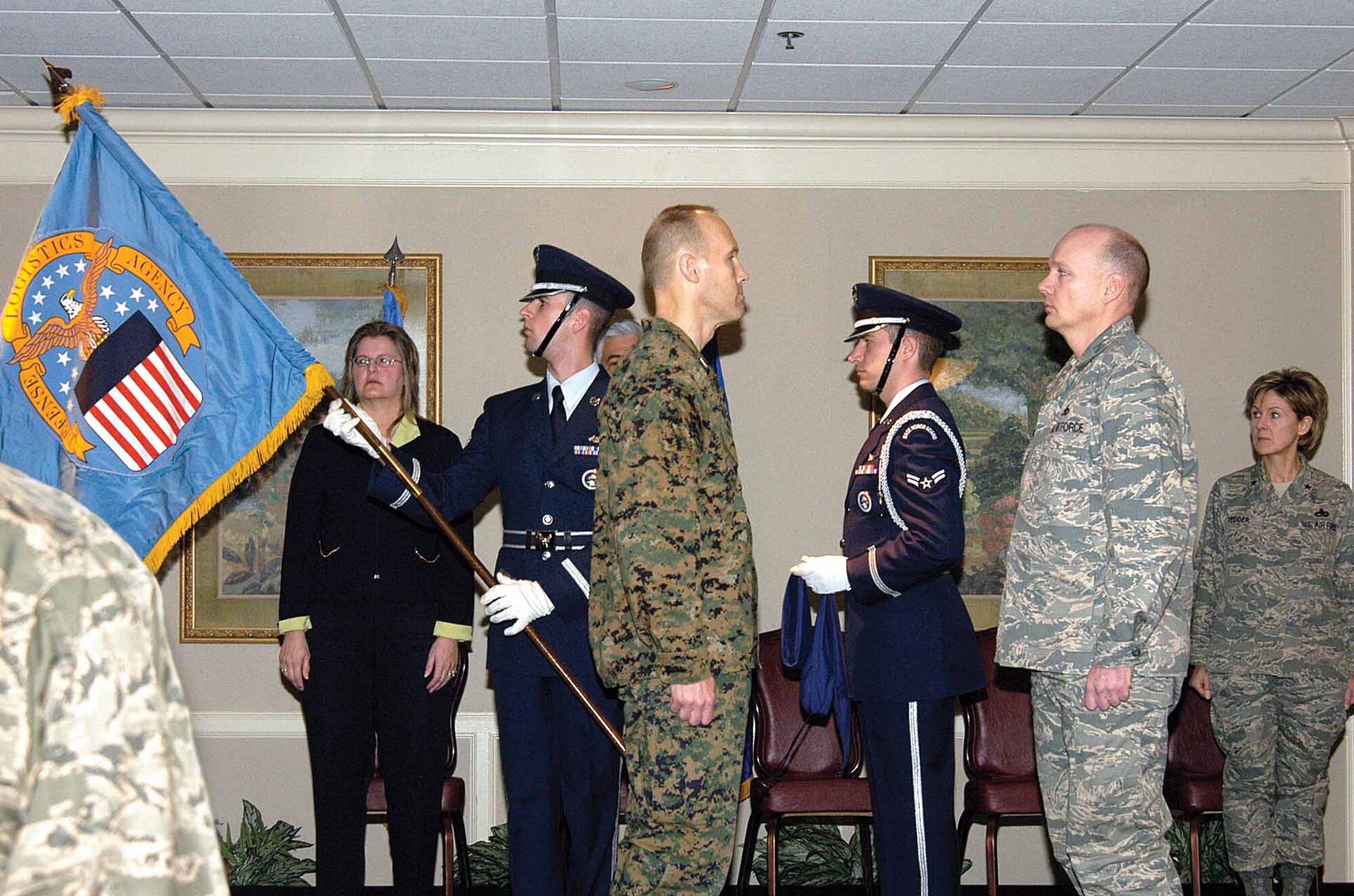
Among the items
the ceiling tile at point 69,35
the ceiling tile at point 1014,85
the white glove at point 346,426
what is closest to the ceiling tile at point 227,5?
the ceiling tile at point 69,35

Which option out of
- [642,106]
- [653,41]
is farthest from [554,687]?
[642,106]

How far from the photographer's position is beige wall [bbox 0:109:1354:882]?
5.07 metres

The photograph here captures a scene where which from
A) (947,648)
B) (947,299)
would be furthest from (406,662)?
(947,299)

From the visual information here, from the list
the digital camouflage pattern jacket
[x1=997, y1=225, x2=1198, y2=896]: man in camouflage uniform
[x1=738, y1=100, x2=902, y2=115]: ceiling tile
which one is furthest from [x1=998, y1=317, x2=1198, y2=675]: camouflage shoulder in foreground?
[x1=738, y1=100, x2=902, y2=115]: ceiling tile

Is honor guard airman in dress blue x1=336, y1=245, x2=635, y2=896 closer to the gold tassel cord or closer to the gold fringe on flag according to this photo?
the gold fringe on flag

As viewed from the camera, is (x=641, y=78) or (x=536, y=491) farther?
(x=641, y=78)

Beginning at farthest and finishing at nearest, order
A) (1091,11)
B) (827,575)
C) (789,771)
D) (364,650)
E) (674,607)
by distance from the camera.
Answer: (789,771), (1091,11), (364,650), (827,575), (674,607)

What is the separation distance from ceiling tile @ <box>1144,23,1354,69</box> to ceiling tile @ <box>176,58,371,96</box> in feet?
9.31

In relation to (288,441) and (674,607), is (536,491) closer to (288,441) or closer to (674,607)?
(674,607)

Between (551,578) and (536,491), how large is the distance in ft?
0.79

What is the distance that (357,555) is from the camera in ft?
12.8

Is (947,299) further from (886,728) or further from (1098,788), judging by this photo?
(1098,788)

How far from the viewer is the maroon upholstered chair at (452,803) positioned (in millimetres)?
4254

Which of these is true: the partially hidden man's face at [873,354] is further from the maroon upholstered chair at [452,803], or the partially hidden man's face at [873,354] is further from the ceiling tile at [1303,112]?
the ceiling tile at [1303,112]
